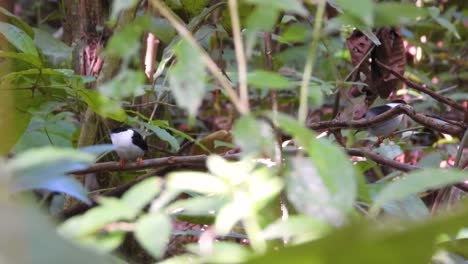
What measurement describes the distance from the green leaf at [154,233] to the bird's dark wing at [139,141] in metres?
1.33

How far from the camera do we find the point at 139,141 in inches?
74.2

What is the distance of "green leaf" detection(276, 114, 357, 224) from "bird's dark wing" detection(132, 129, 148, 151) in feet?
4.36

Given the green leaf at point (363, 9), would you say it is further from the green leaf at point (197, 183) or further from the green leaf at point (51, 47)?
the green leaf at point (51, 47)

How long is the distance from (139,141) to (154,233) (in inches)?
54.3

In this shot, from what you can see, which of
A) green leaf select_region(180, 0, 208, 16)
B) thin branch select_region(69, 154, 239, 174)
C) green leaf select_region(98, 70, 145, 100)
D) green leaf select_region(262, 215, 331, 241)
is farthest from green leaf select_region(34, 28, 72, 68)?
green leaf select_region(262, 215, 331, 241)

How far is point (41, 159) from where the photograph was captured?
52cm

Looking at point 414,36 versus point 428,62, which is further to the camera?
point 428,62

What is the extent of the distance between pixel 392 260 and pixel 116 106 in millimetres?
282

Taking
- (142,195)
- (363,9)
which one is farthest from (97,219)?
(363,9)

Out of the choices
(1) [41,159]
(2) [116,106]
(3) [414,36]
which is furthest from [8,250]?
(3) [414,36]

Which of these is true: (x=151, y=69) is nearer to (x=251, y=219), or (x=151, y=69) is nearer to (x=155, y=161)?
(x=155, y=161)

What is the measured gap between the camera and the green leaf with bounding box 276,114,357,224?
1.75 feet

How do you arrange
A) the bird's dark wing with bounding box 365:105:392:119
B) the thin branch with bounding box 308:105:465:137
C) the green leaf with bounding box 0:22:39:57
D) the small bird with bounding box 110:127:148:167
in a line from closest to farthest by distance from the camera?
the thin branch with bounding box 308:105:465:137 < the green leaf with bounding box 0:22:39:57 < the small bird with bounding box 110:127:148:167 < the bird's dark wing with bounding box 365:105:392:119

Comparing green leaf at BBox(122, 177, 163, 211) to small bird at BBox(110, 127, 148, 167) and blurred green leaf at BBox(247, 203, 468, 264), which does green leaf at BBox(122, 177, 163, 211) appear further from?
small bird at BBox(110, 127, 148, 167)
